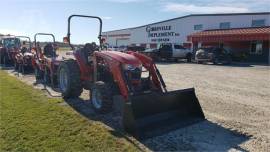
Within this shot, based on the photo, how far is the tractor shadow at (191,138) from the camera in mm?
5434

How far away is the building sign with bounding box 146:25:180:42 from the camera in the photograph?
40562 millimetres

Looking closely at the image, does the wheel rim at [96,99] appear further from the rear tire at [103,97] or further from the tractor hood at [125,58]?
the tractor hood at [125,58]

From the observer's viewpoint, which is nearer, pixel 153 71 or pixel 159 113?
pixel 159 113

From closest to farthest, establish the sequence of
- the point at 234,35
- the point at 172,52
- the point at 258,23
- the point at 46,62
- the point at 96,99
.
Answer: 1. the point at 96,99
2. the point at 46,62
3. the point at 172,52
4. the point at 234,35
5. the point at 258,23

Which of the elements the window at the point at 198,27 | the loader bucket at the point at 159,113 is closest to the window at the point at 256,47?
the window at the point at 198,27

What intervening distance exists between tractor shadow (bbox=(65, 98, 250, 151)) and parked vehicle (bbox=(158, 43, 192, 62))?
902 inches

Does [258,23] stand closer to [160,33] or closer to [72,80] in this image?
[160,33]

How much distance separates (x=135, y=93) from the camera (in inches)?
270

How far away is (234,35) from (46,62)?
891 inches

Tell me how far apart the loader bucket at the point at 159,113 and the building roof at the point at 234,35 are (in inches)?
947

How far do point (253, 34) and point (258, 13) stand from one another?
4560 mm

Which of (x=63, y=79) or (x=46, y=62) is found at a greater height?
(x=46, y=62)

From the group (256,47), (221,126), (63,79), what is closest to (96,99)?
(63,79)

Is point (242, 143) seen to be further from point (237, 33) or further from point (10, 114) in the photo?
point (237, 33)
